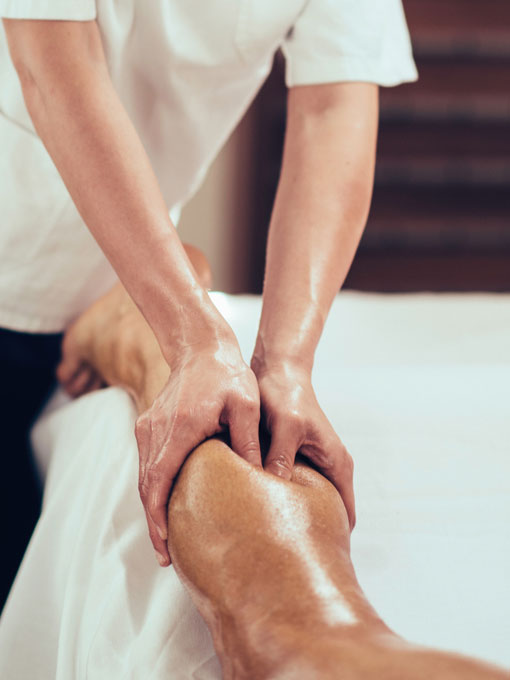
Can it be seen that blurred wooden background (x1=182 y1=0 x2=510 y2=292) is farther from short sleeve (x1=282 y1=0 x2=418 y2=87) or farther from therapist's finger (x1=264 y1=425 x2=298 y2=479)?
therapist's finger (x1=264 y1=425 x2=298 y2=479)

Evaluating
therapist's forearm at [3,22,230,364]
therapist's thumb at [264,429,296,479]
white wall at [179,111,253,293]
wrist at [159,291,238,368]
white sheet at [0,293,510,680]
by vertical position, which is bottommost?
white wall at [179,111,253,293]

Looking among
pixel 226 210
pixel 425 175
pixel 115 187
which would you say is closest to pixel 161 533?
pixel 115 187

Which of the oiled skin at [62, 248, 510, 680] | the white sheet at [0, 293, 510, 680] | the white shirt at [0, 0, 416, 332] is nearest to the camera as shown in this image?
the oiled skin at [62, 248, 510, 680]

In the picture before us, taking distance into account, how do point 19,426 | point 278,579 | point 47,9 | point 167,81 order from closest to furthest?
point 278,579 → point 47,9 → point 167,81 → point 19,426

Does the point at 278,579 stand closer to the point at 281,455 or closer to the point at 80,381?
the point at 281,455

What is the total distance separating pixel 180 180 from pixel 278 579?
779 mm

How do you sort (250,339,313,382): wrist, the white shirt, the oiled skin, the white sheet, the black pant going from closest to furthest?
the oiled skin
the white sheet
(250,339,313,382): wrist
the white shirt
the black pant

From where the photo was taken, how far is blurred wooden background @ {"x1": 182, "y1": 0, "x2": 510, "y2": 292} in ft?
10.7

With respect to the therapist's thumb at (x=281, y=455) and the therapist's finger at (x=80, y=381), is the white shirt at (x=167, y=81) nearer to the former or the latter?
the therapist's finger at (x=80, y=381)

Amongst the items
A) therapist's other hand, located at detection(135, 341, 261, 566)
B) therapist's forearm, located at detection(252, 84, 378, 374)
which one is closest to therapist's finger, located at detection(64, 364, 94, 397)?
therapist's forearm, located at detection(252, 84, 378, 374)

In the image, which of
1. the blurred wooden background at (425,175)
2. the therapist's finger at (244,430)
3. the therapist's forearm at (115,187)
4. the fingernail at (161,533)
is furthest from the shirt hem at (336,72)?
the blurred wooden background at (425,175)

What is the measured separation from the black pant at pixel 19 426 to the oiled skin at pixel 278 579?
0.53 metres

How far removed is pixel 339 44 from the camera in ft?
3.38

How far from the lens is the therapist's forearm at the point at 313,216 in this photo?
876 mm
